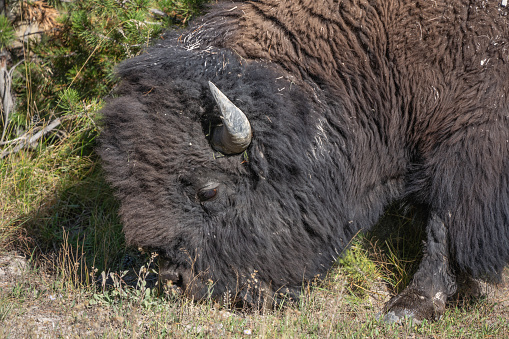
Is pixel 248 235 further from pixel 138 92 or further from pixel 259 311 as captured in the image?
pixel 138 92

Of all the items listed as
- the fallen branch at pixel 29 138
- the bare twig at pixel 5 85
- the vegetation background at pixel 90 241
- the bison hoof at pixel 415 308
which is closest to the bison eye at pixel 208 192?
the vegetation background at pixel 90 241

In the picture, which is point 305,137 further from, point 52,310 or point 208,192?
point 52,310

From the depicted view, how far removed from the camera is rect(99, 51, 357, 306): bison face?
3.53 meters

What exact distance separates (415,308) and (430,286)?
22 cm

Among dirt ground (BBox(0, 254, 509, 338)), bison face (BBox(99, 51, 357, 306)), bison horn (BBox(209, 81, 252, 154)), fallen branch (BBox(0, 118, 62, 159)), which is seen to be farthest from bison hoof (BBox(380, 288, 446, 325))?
fallen branch (BBox(0, 118, 62, 159))

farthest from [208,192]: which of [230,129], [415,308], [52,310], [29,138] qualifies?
[29,138]

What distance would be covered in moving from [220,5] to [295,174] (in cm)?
157

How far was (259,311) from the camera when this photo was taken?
381cm

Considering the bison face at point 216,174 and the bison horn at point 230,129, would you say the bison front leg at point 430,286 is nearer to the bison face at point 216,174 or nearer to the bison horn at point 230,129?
the bison face at point 216,174

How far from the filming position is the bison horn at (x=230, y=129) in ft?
10.6

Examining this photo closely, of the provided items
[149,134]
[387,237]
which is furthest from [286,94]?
[387,237]

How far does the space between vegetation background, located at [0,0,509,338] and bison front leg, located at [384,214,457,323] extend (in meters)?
0.14

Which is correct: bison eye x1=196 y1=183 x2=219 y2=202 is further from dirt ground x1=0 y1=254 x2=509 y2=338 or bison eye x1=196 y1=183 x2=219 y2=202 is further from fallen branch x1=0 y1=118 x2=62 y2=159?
fallen branch x1=0 y1=118 x2=62 y2=159

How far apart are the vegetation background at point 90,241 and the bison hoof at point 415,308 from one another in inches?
4.0
